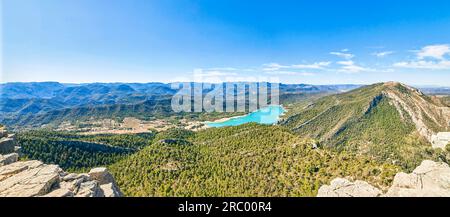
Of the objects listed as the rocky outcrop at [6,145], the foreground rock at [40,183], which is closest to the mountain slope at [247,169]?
the rocky outcrop at [6,145]

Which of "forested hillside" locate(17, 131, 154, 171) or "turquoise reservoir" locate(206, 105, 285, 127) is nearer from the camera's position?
"forested hillside" locate(17, 131, 154, 171)

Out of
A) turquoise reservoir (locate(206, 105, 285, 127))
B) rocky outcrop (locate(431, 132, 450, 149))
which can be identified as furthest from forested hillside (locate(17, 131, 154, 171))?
turquoise reservoir (locate(206, 105, 285, 127))

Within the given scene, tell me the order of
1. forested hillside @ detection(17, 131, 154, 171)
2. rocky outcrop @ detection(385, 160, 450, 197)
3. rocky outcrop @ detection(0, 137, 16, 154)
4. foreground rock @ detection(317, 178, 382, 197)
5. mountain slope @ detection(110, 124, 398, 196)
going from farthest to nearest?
forested hillside @ detection(17, 131, 154, 171) < mountain slope @ detection(110, 124, 398, 196) < rocky outcrop @ detection(0, 137, 16, 154) < foreground rock @ detection(317, 178, 382, 197) < rocky outcrop @ detection(385, 160, 450, 197)

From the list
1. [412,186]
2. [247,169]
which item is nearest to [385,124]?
[247,169]

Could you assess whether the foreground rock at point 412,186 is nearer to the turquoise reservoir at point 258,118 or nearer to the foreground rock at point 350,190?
the foreground rock at point 350,190

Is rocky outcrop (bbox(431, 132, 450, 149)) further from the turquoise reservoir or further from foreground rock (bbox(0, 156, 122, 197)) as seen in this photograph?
the turquoise reservoir

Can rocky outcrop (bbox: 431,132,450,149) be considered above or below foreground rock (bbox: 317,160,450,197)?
below
